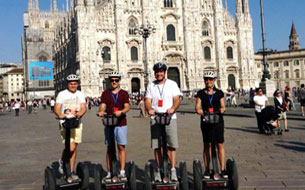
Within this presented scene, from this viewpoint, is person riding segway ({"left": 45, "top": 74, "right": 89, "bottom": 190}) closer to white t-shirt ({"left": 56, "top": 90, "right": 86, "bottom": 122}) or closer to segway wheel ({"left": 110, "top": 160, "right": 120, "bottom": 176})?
white t-shirt ({"left": 56, "top": 90, "right": 86, "bottom": 122})

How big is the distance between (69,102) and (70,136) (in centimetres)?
53

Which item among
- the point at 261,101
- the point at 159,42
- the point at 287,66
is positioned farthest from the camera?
the point at 287,66

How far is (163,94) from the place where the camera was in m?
4.69

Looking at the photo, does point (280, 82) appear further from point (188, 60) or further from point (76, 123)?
point (76, 123)

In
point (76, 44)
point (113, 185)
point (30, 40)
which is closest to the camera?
point (113, 185)

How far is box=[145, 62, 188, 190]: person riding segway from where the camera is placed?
4.37 m

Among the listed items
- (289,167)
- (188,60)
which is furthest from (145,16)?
(289,167)

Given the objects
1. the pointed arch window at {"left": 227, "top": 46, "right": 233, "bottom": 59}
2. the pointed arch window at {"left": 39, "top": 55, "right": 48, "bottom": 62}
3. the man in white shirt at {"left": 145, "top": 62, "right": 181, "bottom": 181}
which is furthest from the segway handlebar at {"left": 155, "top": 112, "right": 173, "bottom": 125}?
the pointed arch window at {"left": 39, "top": 55, "right": 48, "bottom": 62}

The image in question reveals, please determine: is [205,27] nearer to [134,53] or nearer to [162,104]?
[134,53]

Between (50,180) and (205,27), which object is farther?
(205,27)

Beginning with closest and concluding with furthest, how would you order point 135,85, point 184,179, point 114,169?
point 184,179, point 114,169, point 135,85

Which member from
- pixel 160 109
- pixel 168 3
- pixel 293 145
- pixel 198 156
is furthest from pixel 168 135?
pixel 168 3

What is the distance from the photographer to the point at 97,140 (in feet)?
33.4

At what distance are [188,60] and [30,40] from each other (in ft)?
123
